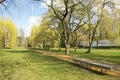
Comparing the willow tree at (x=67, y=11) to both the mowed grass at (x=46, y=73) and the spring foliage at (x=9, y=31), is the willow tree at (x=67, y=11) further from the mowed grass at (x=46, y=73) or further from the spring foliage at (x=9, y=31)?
the spring foliage at (x=9, y=31)

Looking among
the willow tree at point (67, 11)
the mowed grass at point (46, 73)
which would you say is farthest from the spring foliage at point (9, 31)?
the mowed grass at point (46, 73)

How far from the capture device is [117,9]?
34812 millimetres

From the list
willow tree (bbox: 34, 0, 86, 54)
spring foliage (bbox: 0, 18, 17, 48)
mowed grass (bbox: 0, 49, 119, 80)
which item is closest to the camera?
mowed grass (bbox: 0, 49, 119, 80)

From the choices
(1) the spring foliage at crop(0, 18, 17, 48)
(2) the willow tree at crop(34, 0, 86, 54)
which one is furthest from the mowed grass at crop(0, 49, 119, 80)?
(1) the spring foliage at crop(0, 18, 17, 48)

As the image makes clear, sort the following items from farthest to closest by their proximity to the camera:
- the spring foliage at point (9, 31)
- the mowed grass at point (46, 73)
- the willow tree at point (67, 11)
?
the spring foliage at point (9, 31) → the willow tree at point (67, 11) → the mowed grass at point (46, 73)

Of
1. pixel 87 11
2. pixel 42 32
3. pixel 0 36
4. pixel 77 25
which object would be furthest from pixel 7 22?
pixel 87 11

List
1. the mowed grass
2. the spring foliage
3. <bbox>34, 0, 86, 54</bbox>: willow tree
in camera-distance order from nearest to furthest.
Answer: the mowed grass → <bbox>34, 0, 86, 54</bbox>: willow tree → the spring foliage

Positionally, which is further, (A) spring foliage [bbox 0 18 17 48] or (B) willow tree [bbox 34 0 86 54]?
(A) spring foliage [bbox 0 18 17 48]

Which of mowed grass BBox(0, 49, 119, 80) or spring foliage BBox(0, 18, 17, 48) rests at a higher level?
spring foliage BBox(0, 18, 17, 48)

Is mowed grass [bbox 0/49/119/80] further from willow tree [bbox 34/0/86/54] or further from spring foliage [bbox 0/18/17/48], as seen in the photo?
spring foliage [bbox 0/18/17/48]

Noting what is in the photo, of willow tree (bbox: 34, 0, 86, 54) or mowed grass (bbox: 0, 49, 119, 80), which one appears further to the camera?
willow tree (bbox: 34, 0, 86, 54)

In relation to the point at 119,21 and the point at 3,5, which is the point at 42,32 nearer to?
the point at 119,21

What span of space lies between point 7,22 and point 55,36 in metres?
16.6

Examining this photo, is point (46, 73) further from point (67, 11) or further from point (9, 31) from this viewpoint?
point (9, 31)
